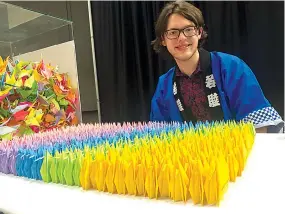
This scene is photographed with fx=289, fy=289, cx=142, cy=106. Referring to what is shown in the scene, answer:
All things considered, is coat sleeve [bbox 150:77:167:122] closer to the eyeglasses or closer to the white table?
the eyeglasses

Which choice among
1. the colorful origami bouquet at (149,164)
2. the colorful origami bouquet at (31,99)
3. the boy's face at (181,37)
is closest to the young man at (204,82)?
the boy's face at (181,37)

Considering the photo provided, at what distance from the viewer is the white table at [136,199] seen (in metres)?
0.36

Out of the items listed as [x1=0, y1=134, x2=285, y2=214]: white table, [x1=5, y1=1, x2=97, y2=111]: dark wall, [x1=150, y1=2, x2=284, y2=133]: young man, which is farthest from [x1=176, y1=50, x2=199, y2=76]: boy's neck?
[x1=5, y1=1, x2=97, y2=111]: dark wall

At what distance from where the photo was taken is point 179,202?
1.26 ft

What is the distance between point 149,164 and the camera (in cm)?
43

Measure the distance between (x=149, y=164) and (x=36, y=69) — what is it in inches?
28.7

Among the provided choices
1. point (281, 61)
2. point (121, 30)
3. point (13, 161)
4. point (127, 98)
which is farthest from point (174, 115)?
point (121, 30)

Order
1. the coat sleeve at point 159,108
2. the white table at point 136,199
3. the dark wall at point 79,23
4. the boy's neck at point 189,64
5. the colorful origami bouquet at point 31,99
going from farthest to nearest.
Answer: the dark wall at point 79,23 < the coat sleeve at point 159,108 < the boy's neck at point 189,64 < the colorful origami bouquet at point 31,99 < the white table at point 136,199

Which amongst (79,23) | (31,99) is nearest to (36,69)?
(31,99)

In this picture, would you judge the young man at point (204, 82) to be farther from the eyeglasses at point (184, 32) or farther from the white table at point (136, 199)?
the white table at point (136, 199)

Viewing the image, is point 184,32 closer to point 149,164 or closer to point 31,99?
point 31,99

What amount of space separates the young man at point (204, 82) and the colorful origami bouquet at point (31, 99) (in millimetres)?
434

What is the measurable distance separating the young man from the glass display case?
0.40 metres

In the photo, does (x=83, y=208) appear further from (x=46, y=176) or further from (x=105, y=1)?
(x=105, y=1)
